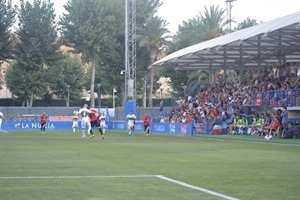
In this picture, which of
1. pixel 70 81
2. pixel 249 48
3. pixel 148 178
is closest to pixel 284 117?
pixel 249 48

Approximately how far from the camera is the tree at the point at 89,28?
8588cm

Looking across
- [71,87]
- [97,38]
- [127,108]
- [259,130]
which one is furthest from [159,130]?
[71,87]

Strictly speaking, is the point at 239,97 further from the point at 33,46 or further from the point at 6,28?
the point at 6,28

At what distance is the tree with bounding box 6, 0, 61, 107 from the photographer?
282ft

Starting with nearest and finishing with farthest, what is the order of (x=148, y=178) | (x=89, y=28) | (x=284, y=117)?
(x=148, y=178), (x=284, y=117), (x=89, y=28)

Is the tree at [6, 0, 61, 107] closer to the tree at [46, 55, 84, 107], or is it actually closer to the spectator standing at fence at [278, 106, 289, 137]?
the tree at [46, 55, 84, 107]

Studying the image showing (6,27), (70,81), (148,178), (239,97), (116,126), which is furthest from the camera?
(70,81)

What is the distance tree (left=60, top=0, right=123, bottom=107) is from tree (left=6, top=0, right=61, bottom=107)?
8.07 ft

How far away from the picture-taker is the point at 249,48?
5425 cm

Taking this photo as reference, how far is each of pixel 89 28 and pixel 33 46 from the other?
A: 25.4ft

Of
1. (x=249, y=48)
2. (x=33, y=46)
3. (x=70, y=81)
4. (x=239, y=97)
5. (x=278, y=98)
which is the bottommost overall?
(x=278, y=98)

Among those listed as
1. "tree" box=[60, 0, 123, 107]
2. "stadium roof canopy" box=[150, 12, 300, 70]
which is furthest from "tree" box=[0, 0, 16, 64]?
"stadium roof canopy" box=[150, 12, 300, 70]

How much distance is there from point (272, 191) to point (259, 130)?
31.1 m

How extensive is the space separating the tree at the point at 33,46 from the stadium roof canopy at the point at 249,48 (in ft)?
A: 86.6
